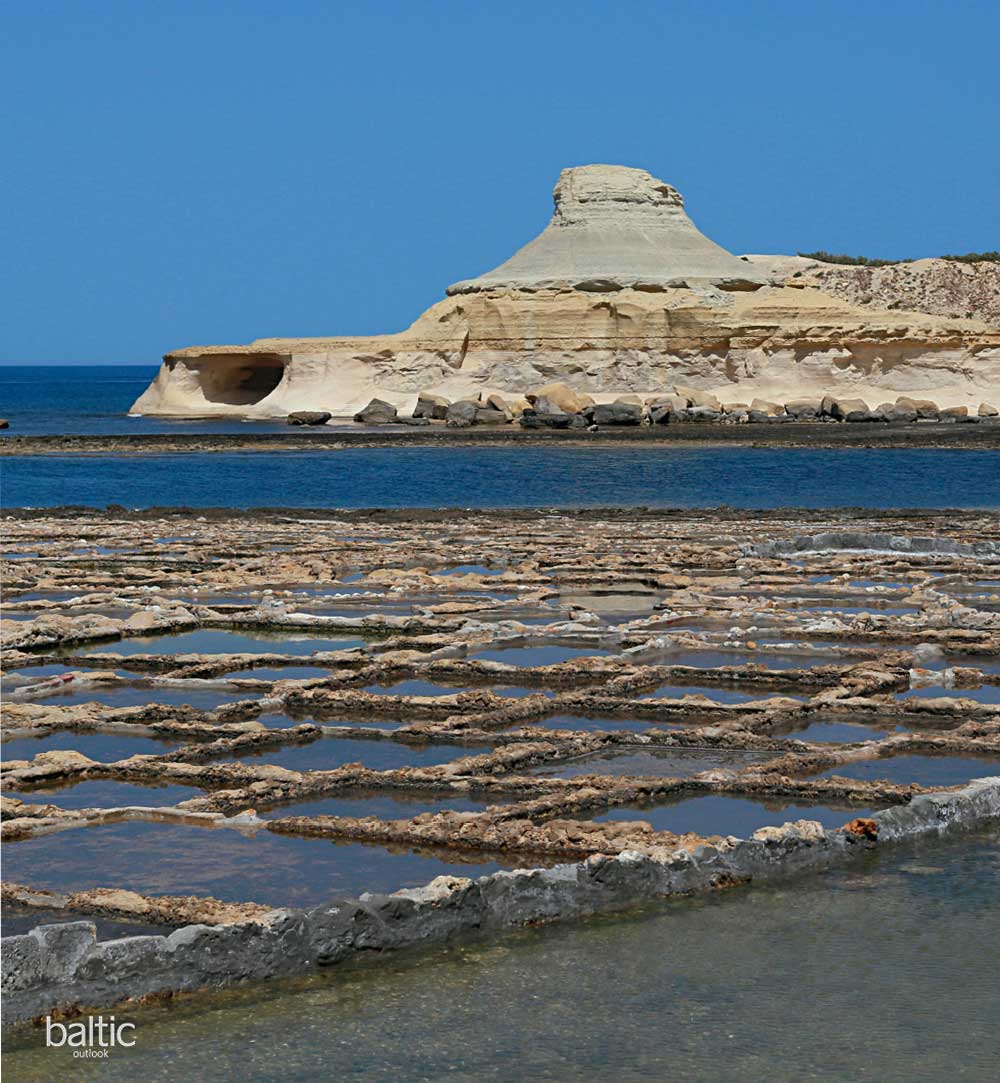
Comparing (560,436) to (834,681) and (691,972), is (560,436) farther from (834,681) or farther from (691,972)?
(691,972)

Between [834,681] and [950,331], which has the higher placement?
[950,331]

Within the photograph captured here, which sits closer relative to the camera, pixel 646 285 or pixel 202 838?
pixel 202 838

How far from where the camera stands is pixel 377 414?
2480 inches

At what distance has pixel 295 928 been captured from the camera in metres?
6.63

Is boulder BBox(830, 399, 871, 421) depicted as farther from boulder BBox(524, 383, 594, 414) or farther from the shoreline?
boulder BBox(524, 383, 594, 414)

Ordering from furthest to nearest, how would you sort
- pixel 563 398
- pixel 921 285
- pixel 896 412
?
pixel 921 285 → pixel 563 398 → pixel 896 412

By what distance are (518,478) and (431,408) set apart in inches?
1015

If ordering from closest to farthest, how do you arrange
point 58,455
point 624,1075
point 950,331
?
point 624,1075 < point 58,455 < point 950,331

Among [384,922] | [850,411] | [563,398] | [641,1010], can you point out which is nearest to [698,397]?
[563,398]

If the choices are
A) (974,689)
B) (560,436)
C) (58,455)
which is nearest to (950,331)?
(560,436)

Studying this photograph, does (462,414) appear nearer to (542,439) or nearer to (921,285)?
(542,439)

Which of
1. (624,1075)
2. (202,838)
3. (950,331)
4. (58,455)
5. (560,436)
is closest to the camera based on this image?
(624,1075)

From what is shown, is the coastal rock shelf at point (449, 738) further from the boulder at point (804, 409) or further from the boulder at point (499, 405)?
the boulder at point (499, 405)

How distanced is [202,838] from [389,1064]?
8.89ft
